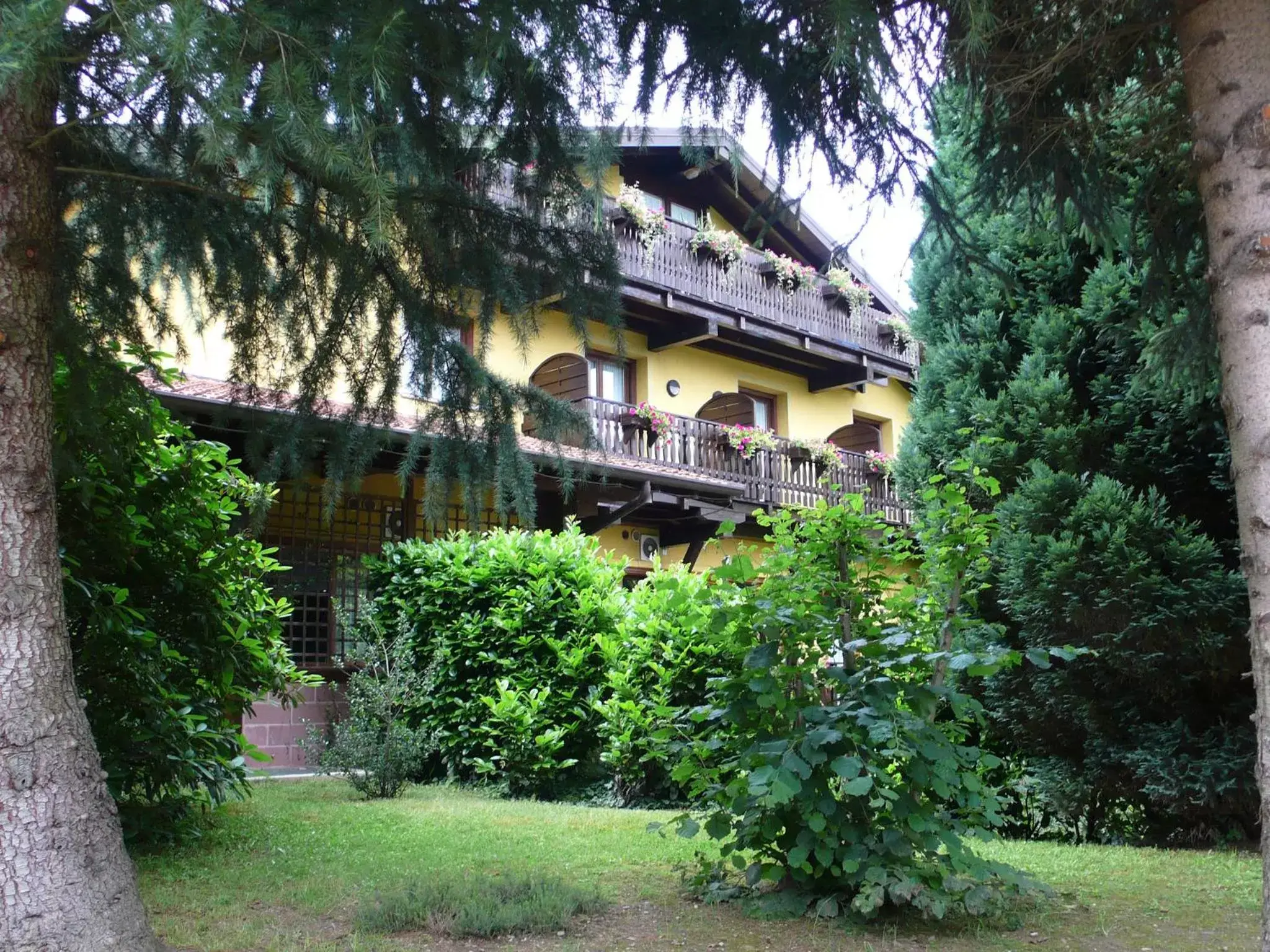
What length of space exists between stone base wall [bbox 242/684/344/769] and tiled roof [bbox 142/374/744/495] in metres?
3.33

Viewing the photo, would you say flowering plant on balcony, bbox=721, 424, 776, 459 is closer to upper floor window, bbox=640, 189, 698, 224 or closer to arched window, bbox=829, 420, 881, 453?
upper floor window, bbox=640, 189, 698, 224

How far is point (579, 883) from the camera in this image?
5.14m

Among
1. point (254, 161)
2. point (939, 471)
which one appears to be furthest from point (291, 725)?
point (254, 161)

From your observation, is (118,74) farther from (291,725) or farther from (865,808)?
(291,725)

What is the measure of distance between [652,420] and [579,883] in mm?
9982

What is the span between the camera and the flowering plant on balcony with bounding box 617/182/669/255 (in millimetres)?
15148

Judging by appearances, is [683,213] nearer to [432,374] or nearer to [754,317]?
[754,317]

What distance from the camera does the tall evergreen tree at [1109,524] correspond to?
6.49 m

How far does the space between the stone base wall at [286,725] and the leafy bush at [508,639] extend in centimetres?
142

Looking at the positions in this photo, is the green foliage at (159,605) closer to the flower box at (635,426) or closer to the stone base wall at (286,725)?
the stone base wall at (286,725)

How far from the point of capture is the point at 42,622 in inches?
137

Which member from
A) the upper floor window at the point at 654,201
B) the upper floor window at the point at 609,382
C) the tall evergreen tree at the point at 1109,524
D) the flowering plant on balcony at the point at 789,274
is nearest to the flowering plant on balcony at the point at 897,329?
the flowering plant on balcony at the point at 789,274

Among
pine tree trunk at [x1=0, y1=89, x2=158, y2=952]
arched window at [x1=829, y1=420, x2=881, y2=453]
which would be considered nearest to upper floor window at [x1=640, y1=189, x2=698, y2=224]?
arched window at [x1=829, y1=420, x2=881, y2=453]

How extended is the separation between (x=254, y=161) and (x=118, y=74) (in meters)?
1.09
